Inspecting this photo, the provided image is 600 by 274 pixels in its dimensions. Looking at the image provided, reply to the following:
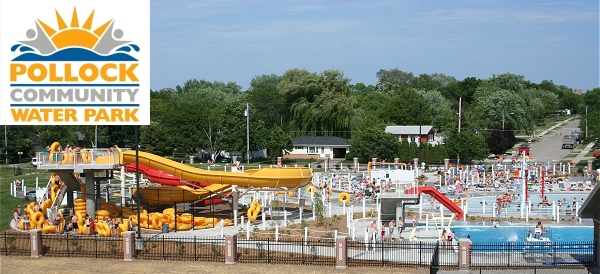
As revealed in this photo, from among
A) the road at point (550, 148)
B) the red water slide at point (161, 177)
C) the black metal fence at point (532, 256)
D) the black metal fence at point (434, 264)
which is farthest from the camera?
the road at point (550, 148)

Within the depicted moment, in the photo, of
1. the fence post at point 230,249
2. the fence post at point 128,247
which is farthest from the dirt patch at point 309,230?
the fence post at point 128,247

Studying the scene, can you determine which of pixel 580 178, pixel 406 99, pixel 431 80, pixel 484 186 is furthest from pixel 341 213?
pixel 431 80

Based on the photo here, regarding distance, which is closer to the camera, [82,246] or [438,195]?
[82,246]

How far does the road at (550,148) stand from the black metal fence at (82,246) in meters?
61.6

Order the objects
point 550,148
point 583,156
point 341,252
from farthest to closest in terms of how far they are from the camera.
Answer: point 550,148
point 583,156
point 341,252

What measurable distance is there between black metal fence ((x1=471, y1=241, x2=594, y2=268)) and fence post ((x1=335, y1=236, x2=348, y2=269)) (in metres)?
5.12

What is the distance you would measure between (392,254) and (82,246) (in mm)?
14293

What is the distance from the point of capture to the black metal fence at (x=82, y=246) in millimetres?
32344

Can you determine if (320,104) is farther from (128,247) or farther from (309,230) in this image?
(128,247)

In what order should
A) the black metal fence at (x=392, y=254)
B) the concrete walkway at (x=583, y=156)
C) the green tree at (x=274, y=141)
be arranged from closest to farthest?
the black metal fence at (x=392, y=254), the concrete walkway at (x=583, y=156), the green tree at (x=274, y=141)

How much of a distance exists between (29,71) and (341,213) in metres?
20.9

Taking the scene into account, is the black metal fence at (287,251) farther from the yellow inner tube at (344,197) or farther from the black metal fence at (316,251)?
the yellow inner tube at (344,197)

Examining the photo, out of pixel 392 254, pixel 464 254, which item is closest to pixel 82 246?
pixel 392 254

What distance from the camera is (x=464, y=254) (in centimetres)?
2853
